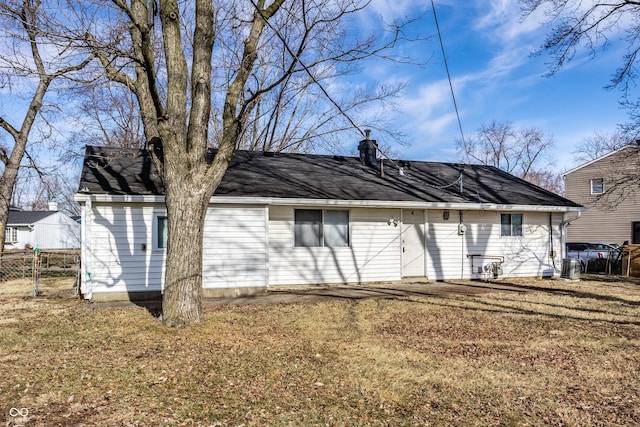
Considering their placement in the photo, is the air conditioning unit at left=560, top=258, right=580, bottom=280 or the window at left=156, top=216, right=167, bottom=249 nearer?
the window at left=156, top=216, right=167, bottom=249

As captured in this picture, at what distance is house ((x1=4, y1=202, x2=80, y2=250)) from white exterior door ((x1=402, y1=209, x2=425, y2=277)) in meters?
36.5

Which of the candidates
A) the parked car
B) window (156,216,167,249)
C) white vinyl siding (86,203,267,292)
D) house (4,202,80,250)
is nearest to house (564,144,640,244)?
the parked car

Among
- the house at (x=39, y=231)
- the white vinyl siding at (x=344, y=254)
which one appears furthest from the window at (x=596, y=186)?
the house at (x=39, y=231)

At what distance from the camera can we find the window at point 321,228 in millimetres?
11727

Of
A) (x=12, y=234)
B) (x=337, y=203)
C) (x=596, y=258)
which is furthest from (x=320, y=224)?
(x=12, y=234)

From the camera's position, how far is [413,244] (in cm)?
1299

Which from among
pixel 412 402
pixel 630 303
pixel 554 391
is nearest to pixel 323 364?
pixel 412 402

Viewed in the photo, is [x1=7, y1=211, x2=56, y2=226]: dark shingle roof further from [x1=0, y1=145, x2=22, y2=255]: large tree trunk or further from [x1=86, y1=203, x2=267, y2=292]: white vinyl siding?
[x1=86, y1=203, x2=267, y2=292]: white vinyl siding

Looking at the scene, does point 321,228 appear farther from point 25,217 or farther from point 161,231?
point 25,217

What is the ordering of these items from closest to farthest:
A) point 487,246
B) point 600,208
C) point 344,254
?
point 344,254
point 487,246
point 600,208

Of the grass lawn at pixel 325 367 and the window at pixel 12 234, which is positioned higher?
the window at pixel 12 234

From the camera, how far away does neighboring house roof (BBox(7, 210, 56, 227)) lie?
4081 cm

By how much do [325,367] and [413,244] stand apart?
328 inches

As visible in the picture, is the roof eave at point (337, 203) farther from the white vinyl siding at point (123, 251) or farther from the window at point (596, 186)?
the window at point (596, 186)
